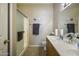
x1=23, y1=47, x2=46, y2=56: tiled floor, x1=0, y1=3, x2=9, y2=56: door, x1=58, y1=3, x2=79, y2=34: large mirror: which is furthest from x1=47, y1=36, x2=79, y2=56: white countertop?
x1=23, y1=47, x2=46, y2=56: tiled floor

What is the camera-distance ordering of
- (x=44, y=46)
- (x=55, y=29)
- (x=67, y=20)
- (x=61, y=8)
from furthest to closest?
1. (x=44, y=46)
2. (x=55, y=29)
3. (x=61, y=8)
4. (x=67, y=20)

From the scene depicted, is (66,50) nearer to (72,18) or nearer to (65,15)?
(72,18)

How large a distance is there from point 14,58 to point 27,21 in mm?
2962

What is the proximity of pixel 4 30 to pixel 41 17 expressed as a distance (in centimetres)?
191

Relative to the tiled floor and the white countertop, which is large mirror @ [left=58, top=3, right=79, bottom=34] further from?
the tiled floor

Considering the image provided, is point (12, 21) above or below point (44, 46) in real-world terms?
above

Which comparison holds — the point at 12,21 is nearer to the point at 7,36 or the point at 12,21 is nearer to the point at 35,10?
the point at 7,36

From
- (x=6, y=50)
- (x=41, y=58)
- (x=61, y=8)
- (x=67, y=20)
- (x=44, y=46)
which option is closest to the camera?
(x=41, y=58)

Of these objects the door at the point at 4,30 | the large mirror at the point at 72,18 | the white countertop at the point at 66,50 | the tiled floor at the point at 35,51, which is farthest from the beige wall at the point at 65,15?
the door at the point at 4,30

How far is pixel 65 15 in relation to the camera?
272 centimetres

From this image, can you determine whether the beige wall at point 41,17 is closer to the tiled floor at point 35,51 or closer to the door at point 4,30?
the tiled floor at point 35,51

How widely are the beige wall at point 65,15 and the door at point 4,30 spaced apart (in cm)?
131

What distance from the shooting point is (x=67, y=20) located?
8.57 ft

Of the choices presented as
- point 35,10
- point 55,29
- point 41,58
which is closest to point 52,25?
point 55,29
